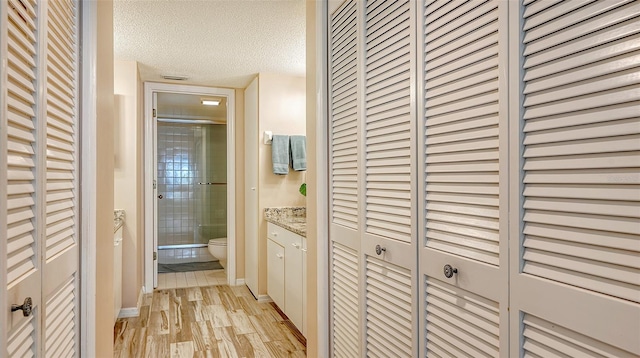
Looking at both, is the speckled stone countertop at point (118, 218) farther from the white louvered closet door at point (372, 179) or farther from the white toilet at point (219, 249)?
the white louvered closet door at point (372, 179)

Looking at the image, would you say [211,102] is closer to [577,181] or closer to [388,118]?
[388,118]

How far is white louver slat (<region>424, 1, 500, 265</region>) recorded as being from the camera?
102 centimetres

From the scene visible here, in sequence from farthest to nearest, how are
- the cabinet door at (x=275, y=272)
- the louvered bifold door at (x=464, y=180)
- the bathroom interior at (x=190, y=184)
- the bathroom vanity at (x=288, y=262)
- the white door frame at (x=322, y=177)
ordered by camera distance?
1. the bathroom interior at (x=190, y=184)
2. the cabinet door at (x=275, y=272)
3. the bathroom vanity at (x=288, y=262)
4. the white door frame at (x=322, y=177)
5. the louvered bifold door at (x=464, y=180)

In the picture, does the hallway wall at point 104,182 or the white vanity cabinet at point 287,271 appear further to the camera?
the white vanity cabinet at point 287,271

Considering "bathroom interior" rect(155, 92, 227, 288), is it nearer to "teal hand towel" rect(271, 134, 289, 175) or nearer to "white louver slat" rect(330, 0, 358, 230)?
"teal hand towel" rect(271, 134, 289, 175)

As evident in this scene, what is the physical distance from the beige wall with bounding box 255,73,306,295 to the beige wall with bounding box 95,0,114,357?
2.01m

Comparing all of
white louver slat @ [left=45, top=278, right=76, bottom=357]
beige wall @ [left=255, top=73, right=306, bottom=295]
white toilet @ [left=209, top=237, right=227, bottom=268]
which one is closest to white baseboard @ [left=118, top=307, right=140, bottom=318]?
beige wall @ [left=255, top=73, right=306, bottom=295]

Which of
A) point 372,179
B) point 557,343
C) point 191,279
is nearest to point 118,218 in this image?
point 191,279

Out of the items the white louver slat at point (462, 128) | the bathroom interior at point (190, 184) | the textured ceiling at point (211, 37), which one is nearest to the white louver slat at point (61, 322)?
the white louver slat at point (462, 128)

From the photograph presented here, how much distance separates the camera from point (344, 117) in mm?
1842

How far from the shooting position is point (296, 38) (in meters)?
3.05

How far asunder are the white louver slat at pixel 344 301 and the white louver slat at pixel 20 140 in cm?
114

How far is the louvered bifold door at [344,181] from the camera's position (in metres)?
1.75

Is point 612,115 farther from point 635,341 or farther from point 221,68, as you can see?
point 221,68
